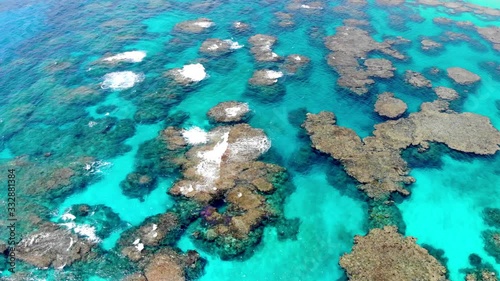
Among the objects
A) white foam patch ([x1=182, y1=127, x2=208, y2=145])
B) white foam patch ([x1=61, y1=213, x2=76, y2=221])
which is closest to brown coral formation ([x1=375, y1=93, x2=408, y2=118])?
white foam patch ([x1=182, y1=127, x2=208, y2=145])

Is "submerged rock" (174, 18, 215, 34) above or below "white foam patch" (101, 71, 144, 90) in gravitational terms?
above

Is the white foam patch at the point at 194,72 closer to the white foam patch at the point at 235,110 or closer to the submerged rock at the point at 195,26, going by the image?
the white foam patch at the point at 235,110

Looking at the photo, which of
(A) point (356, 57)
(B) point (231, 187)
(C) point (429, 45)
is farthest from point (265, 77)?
(C) point (429, 45)

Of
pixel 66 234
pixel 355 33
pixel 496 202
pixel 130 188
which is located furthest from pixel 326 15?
pixel 66 234

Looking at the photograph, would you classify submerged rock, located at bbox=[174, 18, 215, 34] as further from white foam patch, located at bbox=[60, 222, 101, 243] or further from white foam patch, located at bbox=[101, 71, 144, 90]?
white foam patch, located at bbox=[60, 222, 101, 243]

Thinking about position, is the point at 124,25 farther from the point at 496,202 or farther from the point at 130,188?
the point at 496,202
